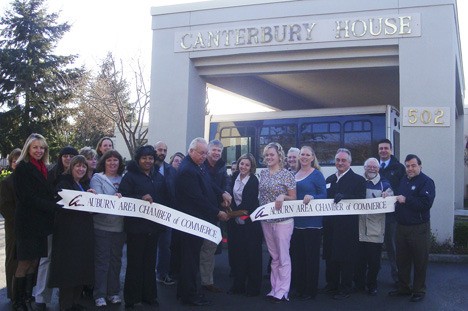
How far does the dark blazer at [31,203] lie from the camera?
536 cm

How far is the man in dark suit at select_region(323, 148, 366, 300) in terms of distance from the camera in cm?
657

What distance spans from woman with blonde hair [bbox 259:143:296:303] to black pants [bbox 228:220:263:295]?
0.55ft

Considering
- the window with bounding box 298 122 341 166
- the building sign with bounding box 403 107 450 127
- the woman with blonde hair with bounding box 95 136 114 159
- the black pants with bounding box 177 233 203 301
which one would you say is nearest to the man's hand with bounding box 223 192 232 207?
the black pants with bounding box 177 233 203 301

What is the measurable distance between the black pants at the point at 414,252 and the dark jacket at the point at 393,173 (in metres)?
1.15

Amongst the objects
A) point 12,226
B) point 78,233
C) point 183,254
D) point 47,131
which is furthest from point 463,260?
point 47,131

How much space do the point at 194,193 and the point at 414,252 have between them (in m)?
3.09

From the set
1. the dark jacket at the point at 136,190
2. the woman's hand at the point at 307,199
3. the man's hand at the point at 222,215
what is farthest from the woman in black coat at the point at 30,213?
the woman's hand at the point at 307,199

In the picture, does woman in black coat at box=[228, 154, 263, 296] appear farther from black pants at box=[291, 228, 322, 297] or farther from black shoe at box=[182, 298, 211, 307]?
black shoe at box=[182, 298, 211, 307]

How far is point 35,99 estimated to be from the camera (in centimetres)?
3180

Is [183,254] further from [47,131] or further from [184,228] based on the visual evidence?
[47,131]

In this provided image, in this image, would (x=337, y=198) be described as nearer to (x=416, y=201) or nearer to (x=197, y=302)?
(x=416, y=201)

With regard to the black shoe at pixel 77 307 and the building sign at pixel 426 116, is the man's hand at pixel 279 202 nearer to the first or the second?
the black shoe at pixel 77 307

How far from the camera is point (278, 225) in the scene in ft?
21.3

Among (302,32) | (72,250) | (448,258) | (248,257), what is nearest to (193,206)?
(248,257)
